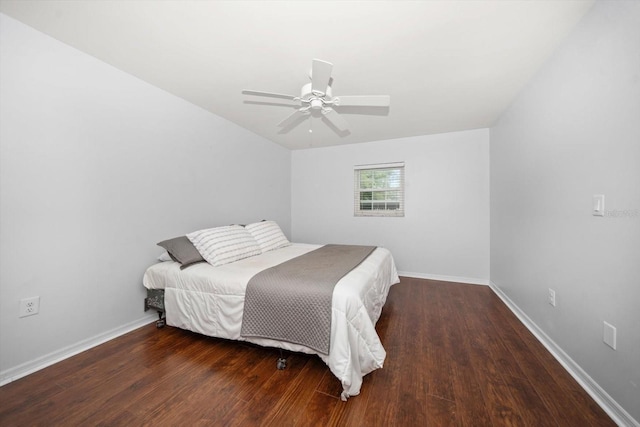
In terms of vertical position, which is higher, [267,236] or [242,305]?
[267,236]

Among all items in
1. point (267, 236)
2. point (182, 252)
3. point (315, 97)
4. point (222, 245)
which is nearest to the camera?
point (315, 97)

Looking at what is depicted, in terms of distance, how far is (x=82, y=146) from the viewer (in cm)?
190

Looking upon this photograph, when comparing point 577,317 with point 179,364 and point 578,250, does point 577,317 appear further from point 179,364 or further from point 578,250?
point 179,364

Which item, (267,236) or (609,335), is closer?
(609,335)

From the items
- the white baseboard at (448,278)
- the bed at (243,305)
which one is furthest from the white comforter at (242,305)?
the white baseboard at (448,278)

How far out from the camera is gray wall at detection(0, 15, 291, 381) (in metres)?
1.58

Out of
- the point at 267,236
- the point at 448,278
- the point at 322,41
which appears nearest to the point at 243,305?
the point at 267,236

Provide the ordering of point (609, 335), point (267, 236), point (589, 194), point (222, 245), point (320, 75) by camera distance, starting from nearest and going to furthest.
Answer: point (609, 335), point (589, 194), point (320, 75), point (222, 245), point (267, 236)

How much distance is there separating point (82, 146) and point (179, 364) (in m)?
1.89

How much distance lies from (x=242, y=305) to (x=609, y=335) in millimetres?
2282

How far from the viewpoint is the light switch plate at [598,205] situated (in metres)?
1.36

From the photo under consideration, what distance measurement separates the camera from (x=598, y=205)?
A: 138cm

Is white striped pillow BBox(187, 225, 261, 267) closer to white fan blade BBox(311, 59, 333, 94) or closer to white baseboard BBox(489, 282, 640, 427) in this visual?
white fan blade BBox(311, 59, 333, 94)

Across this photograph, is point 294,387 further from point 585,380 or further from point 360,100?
point 360,100
